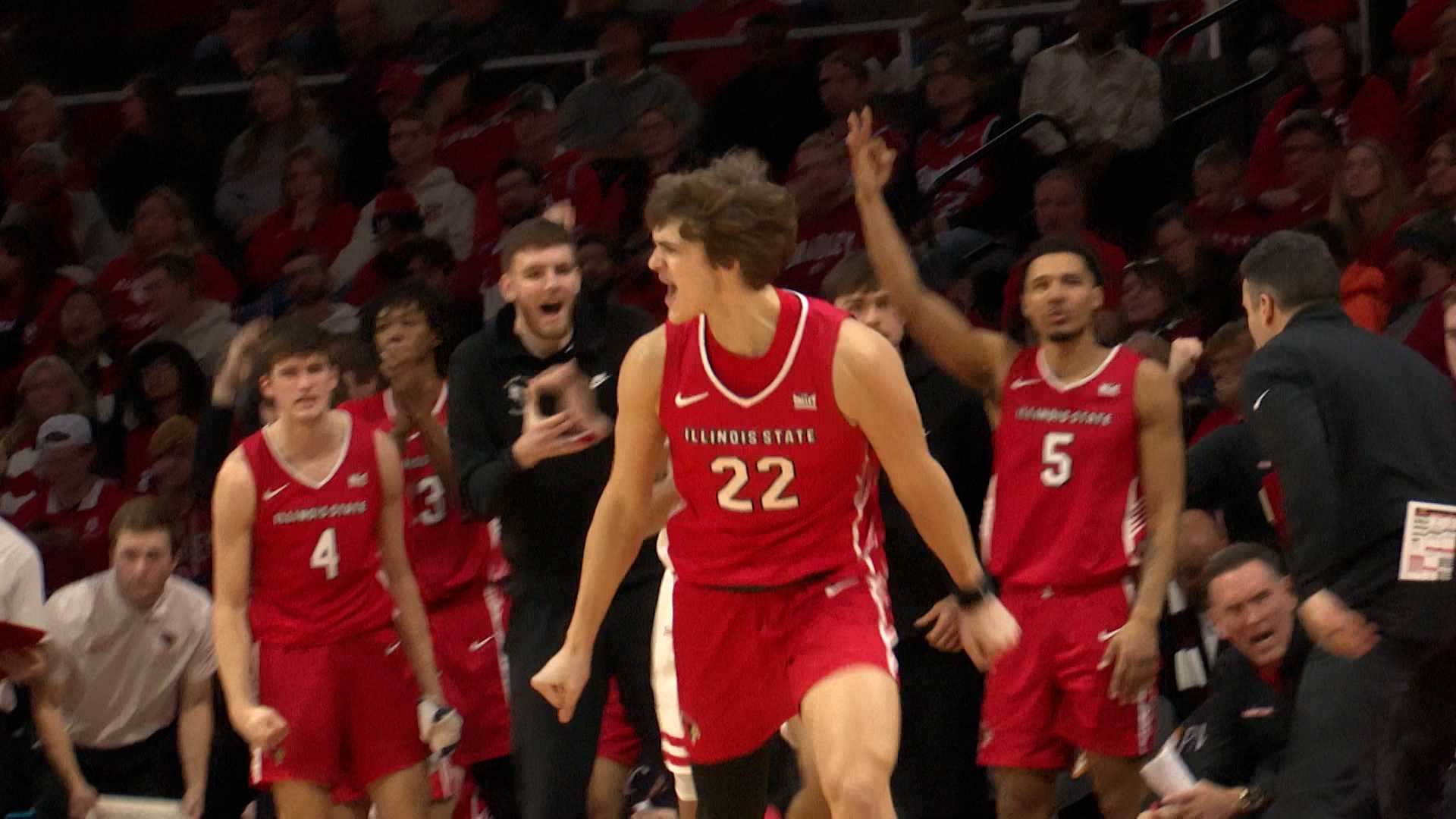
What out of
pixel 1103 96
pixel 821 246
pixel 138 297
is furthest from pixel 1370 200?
pixel 138 297

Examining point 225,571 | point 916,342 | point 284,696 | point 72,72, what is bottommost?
point 284,696

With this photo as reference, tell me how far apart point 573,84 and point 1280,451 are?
600 centimetres

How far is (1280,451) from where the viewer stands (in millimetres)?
5641

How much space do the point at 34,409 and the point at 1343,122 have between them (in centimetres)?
585

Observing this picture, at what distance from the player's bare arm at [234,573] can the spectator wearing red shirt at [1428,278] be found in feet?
12.6

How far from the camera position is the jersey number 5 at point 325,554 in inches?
257

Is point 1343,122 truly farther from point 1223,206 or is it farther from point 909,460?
point 909,460

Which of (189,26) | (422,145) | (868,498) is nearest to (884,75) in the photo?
(422,145)

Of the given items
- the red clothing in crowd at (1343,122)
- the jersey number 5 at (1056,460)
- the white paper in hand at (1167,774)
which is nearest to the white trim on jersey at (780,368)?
the jersey number 5 at (1056,460)

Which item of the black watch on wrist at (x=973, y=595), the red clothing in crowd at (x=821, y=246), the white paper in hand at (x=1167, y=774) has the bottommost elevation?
the white paper in hand at (x=1167, y=774)

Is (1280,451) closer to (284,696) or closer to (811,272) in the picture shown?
(284,696)

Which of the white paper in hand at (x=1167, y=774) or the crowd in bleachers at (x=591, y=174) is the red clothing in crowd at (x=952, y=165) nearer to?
the crowd in bleachers at (x=591, y=174)

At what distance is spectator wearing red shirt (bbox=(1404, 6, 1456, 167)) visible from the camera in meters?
8.78

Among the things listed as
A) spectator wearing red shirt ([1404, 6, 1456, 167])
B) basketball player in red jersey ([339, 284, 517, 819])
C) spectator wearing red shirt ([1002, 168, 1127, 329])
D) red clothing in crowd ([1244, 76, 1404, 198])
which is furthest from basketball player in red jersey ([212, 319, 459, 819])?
spectator wearing red shirt ([1404, 6, 1456, 167])
